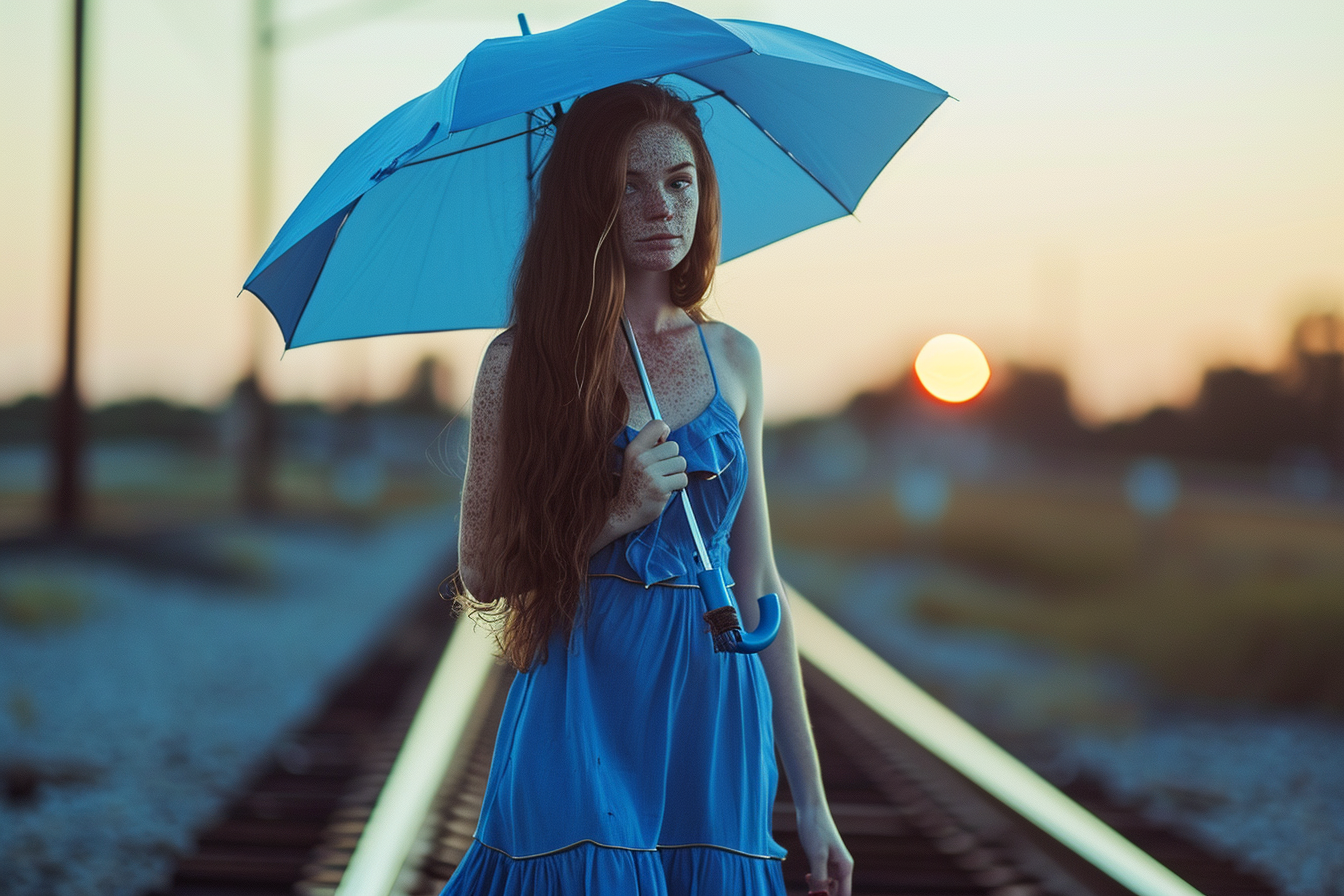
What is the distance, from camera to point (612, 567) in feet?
6.19

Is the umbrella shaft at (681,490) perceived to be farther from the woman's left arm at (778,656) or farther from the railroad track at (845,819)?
the railroad track at (845,819)

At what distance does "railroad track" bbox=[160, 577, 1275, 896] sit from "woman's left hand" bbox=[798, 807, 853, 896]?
194 cm

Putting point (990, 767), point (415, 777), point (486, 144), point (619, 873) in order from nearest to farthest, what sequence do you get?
1. point (619, 873)
2. point (486, 144)
3. point (415, 777)
4. point (990, 767)

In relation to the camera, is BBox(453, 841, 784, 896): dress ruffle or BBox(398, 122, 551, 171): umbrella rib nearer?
BBox(453, 841, 784, 896): dress ruffle

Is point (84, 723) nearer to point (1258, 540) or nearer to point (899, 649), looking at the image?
point (899, 649)

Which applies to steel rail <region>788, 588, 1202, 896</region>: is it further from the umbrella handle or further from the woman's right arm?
the woman's right arm

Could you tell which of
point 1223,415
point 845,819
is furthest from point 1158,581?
point 1223,415

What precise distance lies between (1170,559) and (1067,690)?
7.45 metres

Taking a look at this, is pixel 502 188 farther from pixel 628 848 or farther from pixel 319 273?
pixel 628 848

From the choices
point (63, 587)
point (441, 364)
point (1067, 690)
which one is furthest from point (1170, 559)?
point (441, 364)

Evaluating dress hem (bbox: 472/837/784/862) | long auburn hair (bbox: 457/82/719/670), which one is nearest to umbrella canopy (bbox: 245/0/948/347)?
long auburn hair (bbox: 457/82/719/670)

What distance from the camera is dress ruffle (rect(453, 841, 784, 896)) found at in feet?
5.70

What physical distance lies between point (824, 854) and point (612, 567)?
539mm

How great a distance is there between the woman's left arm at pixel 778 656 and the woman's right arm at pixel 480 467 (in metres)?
0.36
